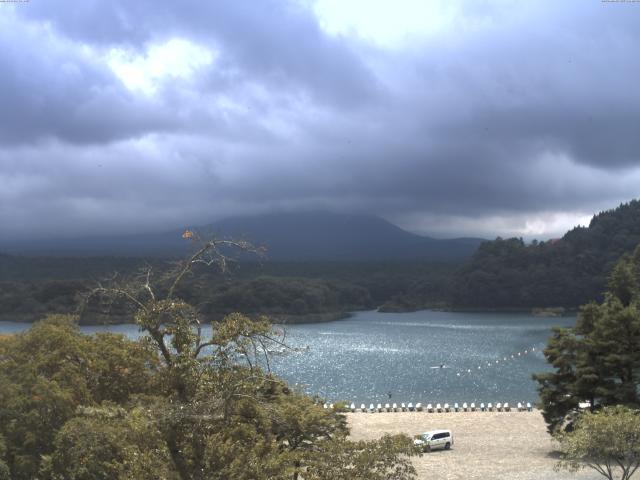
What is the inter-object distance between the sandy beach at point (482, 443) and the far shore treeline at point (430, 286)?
262ft

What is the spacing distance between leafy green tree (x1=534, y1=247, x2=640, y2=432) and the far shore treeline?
91573 millimetres

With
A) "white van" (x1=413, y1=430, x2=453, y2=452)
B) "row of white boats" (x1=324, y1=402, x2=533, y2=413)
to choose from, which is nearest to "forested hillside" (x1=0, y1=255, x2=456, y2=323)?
"row of white boats" (x1=324, y1=402, x2=533, y2=413)

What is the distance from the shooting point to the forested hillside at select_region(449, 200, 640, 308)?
137000mm

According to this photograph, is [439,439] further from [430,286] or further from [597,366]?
[430,286]

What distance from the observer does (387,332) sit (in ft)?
332

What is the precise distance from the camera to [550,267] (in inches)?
5655

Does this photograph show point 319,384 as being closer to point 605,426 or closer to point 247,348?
point 605,426

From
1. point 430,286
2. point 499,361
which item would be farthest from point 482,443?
point 430,286

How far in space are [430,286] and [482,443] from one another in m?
136

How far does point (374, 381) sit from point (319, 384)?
4597 millimetres

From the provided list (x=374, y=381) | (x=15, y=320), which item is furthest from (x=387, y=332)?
(x=15, y=320)

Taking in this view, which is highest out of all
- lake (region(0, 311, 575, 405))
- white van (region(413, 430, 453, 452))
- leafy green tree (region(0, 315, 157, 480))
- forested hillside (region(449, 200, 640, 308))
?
forested hillside (region(449, 200, 640, 308))

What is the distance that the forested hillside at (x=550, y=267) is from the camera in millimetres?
137000

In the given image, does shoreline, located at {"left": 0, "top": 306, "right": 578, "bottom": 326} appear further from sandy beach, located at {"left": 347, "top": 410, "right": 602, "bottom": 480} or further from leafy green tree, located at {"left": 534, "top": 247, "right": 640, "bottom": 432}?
leafy green tree, located at {"left": 534, "top": 247, "right": 640, "bottom": 432}
